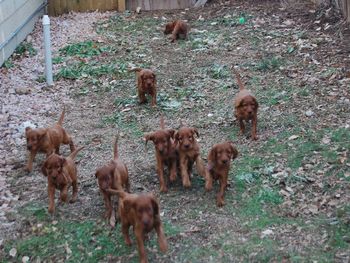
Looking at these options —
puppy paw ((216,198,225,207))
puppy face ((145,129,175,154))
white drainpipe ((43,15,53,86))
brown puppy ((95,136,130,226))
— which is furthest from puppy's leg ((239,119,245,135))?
white drainpipe ((43,15,53,86))

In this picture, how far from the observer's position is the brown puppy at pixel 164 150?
6.30m

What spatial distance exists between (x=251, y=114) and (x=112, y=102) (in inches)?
104

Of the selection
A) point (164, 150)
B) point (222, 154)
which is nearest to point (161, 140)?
point (164, 150)

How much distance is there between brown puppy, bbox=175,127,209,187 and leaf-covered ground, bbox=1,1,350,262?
19 cm

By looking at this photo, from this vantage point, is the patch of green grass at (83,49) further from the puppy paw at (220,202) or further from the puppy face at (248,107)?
the puppy paw at (220,202)

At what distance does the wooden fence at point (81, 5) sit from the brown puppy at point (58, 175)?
359 inches

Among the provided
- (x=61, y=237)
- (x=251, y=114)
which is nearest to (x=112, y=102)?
(x=251, y=114)

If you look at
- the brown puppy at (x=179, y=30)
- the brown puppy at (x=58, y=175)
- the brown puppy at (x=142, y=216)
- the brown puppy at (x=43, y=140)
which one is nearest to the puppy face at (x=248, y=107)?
the brown puppy at (x=43, y=140)

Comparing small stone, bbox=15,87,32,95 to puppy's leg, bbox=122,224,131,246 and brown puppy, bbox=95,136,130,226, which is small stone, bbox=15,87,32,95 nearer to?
brown puppy, bbox=95,136,130,226

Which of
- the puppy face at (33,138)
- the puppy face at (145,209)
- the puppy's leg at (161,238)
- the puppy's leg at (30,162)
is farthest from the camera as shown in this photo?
the puppy's leg at (30,162)

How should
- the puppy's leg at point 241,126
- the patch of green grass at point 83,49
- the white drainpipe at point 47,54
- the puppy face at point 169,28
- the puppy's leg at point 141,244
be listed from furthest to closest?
the puppy face at point 169,28
the patch of green grass at point 83,49
the white drainpipe at point 47,54
the puppy's leg at point 241,126
the puppy's leg at point 141,244

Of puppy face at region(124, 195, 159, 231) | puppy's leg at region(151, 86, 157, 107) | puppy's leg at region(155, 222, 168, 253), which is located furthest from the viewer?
puppy's leg at region(151, 86, 157, 107)

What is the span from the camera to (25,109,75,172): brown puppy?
6.83 meters

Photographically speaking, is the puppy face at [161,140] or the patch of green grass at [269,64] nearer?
the puppy face at [161,140]
